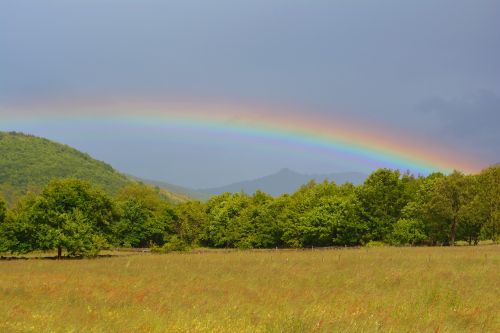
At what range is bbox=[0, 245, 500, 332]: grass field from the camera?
11.0m

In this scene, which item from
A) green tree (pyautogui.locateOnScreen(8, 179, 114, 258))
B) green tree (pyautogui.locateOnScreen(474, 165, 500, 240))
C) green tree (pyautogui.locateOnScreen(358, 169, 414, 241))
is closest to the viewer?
green tree (pyautogui.locateOnScreen(8, 179, 114, 258))

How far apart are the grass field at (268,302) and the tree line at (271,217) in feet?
91.6

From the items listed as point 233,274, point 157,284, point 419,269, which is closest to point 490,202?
point 419,269

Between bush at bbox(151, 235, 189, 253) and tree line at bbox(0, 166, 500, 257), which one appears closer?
tree line at bbox(0, 166, 500, 257)

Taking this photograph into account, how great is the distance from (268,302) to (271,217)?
3245 inches

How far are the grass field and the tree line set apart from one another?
27909 millimetres

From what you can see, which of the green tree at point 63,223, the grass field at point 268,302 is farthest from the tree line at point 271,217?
the grass field at point 268,302

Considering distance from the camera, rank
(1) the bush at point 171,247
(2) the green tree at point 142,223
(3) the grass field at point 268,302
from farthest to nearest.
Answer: (2) the green tree at point 142,223, (1) the bush at point 171,247, (3) the grass field at point 268,302

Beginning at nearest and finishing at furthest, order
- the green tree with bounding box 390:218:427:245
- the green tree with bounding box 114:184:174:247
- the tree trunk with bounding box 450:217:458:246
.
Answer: the tree trunk with bounding box 450:217:458:246, the green tree with bounding box 390:218:427:245, the green tree with bounding box 114:184:174:247

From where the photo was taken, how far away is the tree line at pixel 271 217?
4812cm

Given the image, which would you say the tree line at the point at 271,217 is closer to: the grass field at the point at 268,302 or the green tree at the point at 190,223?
the green tree at the point at 190,223

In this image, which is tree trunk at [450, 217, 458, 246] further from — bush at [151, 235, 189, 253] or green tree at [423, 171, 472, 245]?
bush at [151, 235, 189, 253]

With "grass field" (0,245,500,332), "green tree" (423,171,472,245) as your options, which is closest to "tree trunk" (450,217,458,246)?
"green tree" (423,171,472,245)

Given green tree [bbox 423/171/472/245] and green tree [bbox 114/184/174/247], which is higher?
green tree [bbox 423/171/472/245]
